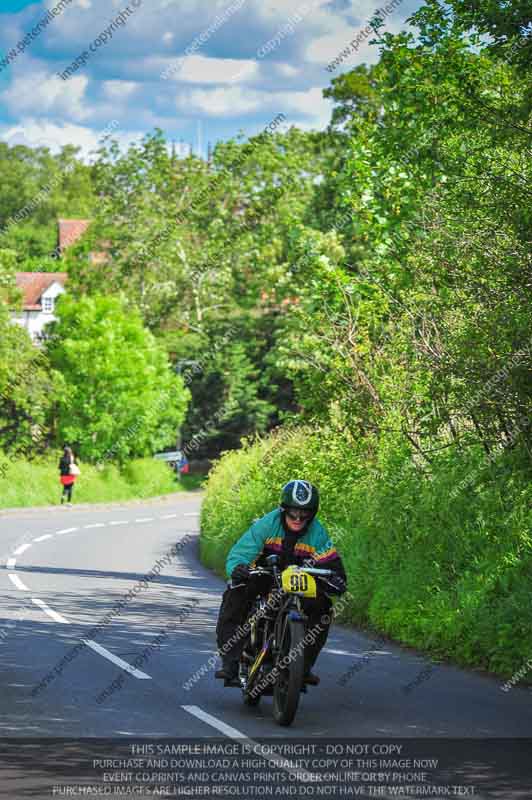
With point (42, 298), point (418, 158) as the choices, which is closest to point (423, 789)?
point (418, 158)

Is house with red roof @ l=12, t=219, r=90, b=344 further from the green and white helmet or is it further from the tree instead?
the green and white helmet

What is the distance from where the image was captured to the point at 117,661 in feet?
40.7

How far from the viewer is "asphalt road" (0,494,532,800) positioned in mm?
9008

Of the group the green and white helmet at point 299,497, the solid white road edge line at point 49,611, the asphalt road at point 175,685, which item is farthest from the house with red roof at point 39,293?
the green and white helmet at point 299,497

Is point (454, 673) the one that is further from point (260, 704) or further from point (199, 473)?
point (199, 473)

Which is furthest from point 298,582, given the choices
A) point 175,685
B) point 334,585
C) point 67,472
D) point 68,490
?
point 68,490

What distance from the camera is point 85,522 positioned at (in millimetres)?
37969

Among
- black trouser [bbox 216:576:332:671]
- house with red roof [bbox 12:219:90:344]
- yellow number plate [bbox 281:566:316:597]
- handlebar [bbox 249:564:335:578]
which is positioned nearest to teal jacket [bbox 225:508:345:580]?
handlebar [bbox 249:564:335:578]

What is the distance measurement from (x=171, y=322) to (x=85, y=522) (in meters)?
33.6

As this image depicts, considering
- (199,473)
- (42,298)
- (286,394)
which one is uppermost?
(42,298)

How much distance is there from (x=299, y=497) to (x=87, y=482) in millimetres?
42003

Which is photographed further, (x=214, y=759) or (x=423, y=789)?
(x=214, y=759)

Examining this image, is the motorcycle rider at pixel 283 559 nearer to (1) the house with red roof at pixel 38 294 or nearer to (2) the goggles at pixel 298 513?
(2) the goggles at pixel 298 513

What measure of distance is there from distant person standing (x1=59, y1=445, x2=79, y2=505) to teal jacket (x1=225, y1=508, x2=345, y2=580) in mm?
34191
